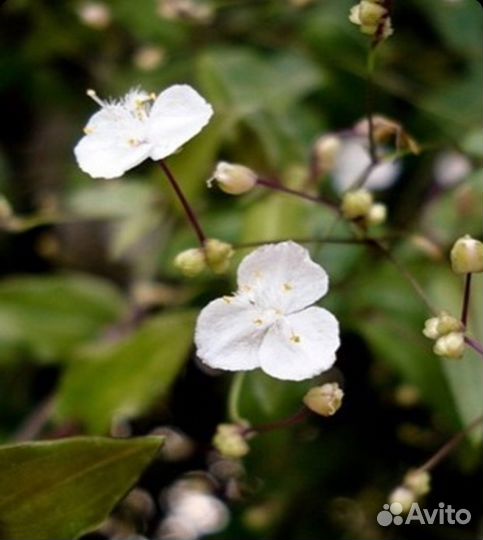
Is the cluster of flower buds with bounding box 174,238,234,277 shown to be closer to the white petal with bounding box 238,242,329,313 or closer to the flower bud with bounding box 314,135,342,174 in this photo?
the white petal with bounding box 238,242,329,313

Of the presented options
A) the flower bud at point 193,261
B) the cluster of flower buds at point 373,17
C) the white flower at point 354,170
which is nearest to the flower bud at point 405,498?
the flower bud at point 193,261

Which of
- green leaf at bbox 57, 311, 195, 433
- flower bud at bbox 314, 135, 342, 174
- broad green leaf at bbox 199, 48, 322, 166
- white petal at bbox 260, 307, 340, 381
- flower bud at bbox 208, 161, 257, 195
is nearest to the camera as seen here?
white petal at bbox 260, 307, 340, 381

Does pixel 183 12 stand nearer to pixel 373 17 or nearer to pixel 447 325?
pixel 373 17

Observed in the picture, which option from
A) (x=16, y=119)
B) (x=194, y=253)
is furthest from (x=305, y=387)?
(x=16, y=119)

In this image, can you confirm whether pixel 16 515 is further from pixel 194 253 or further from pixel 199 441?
pixel 199 441

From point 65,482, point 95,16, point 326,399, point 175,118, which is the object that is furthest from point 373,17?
point 95,16

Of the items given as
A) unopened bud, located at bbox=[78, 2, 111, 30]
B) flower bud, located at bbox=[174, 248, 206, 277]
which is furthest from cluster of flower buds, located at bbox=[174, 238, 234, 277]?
unopened bud, located at bbox=[78, 2, 111, 30]

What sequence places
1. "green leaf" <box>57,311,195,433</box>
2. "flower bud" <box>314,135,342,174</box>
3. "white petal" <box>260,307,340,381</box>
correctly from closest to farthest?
"white petal" <box>260,307,340,381</box> < "flower bud" <box>314,135,342,174</box> < "green leaf" <box>57,311,195,433</box>
